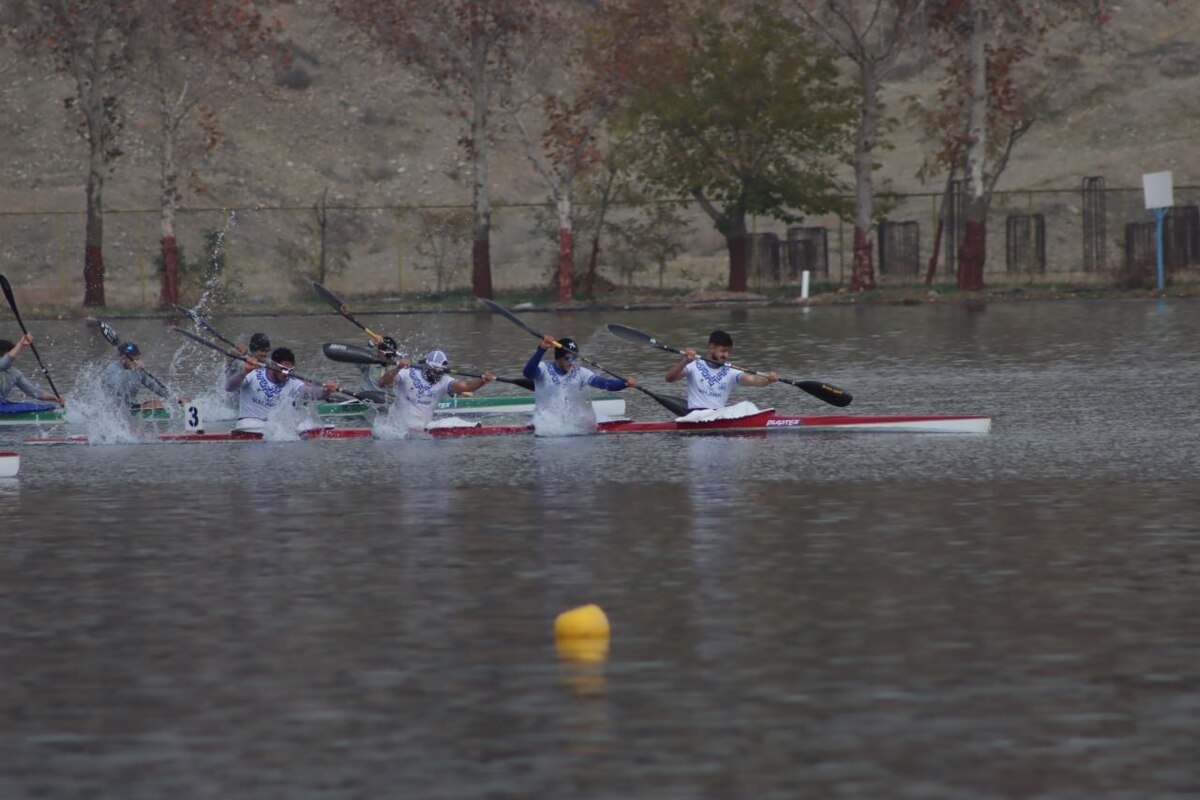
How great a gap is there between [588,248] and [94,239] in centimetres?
1692

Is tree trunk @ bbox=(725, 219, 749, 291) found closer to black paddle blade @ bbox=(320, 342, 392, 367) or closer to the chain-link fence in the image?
the chain-link fence

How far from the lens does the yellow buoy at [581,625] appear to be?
12.5 m

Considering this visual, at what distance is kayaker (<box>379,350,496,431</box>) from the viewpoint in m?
25.7

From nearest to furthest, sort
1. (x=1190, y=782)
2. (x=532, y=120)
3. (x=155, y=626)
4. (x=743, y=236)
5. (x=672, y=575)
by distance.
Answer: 1. (x=1190, y=782)
2. (x=155, y=626)
3. (x=672, y=575)
4. (x=743, y=236)
5. (x=532, y=120)

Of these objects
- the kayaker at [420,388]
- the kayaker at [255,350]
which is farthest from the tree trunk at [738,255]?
the kayaker at [420,388]

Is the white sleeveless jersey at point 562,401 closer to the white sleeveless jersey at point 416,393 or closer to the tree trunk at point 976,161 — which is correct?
the white sleeveless jersey at point 416,393

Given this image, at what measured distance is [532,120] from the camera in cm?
9394

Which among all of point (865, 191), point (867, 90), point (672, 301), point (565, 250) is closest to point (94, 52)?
point (565, 250)

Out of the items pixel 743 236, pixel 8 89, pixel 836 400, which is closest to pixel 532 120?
pixel 8 89

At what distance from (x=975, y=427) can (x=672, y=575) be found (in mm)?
9588

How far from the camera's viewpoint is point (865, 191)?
56625 millimetres

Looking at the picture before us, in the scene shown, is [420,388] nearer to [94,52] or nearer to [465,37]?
[465,37]

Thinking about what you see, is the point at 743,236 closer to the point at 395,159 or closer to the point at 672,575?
the point at 395,159

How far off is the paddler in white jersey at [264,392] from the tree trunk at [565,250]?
32.0m
